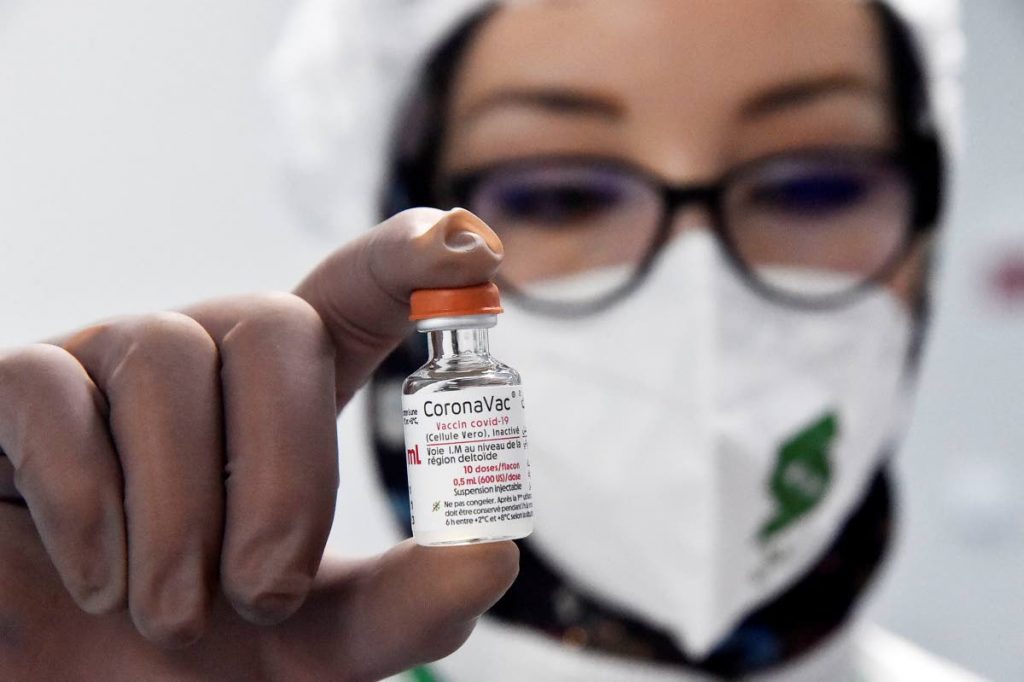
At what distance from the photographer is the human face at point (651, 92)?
0.94 m

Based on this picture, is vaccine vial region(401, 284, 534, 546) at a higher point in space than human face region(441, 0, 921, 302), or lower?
lower

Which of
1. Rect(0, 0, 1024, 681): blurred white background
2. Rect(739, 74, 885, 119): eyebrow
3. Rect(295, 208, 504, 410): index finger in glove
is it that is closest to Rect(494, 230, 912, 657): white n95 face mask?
Rect(739, 74, 885, 119): eyebrow

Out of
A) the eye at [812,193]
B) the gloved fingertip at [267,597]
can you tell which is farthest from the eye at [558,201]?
the gloved fingertip at [267,597]

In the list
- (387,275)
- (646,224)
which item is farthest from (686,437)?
(387,275)

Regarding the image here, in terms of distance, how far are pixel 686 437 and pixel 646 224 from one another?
186 millimetres

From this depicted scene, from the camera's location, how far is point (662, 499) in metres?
0.95

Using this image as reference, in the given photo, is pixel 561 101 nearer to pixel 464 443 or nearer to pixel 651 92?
pixel 651 92

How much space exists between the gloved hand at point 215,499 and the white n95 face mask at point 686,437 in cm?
46

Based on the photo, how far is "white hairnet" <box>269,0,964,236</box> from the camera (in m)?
0.97

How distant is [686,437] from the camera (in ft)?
3.09

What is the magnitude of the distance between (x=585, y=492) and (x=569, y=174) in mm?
276

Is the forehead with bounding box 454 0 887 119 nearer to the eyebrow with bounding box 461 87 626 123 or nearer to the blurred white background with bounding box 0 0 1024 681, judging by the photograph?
the eyebrow with bounding box 461 87 626 123

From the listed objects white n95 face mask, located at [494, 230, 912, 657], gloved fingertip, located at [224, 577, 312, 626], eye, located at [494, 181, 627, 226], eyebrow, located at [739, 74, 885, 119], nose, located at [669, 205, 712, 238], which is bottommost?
white n95 face mask, located at [494, 230, 912, 657]

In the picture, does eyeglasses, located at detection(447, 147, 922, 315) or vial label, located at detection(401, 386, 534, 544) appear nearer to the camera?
vial label, located at detection(401, 386, 534, 544)
